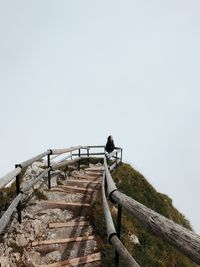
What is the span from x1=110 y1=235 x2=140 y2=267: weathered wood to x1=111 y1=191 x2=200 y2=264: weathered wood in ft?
1.86

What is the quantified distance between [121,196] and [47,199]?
591 centimetres

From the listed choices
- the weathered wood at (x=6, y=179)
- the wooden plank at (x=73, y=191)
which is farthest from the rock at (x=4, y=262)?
the wooden plank at (x=73, y=191)

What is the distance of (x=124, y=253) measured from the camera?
384 cm

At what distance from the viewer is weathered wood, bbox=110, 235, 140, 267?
11.6 feet

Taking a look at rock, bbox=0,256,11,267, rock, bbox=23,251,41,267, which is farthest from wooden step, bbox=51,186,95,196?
rock, bbox=0,256,11,267

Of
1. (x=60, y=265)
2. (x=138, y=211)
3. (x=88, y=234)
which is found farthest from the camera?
(x=88, y=234)

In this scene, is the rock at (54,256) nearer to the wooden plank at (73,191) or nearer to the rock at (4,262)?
the rock at (4,262)

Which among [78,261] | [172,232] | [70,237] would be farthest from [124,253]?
[70,237]

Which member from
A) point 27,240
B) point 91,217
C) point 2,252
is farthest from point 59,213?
point 2,252

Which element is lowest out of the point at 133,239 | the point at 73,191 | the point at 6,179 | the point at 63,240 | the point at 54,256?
the point at 133,239

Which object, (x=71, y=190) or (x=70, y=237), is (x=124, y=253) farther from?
(x=71, y=190)

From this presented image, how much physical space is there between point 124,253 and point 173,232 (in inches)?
62.9

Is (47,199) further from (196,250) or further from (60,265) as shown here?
(196,250)

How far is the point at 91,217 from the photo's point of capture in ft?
27.1
